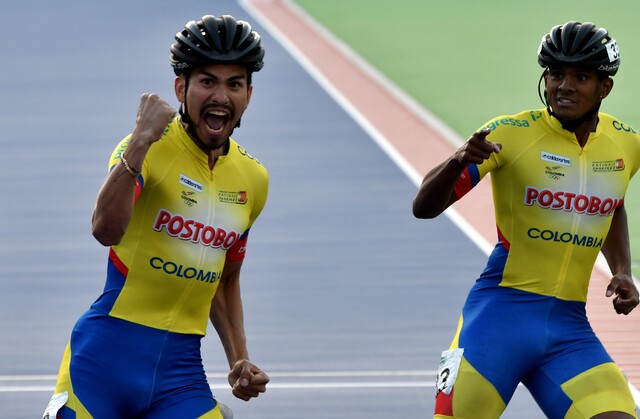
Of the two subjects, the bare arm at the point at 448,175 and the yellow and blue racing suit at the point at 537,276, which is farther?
the yellow and blue racing suit at the point at 537,276

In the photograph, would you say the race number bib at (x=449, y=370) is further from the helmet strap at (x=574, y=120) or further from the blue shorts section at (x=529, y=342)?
the helmet strap at (x=574, y=120)

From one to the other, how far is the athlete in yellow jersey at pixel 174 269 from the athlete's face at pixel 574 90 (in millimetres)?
1379

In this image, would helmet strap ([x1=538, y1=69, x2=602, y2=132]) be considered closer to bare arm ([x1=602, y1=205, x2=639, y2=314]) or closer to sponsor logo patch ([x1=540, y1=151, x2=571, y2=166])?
sponsor logo patch ([x1=540, y1=151, x2=571, y2=166])

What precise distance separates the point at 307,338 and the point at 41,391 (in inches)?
75.9

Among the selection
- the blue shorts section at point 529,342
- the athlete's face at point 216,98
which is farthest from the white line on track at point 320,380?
the athlete's face at point 216,98

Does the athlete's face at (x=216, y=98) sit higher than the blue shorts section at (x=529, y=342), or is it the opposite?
the athlete's face at (x=216, y=98)

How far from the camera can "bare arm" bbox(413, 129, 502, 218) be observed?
5.68 m

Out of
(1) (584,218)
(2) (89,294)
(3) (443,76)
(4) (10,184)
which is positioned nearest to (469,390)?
(1) (584,218)

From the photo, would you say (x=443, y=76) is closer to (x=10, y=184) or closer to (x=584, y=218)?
(x=10, y=184)

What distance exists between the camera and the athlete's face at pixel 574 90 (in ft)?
20.4

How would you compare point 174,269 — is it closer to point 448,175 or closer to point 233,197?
point 233,197

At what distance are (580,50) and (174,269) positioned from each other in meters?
2.02

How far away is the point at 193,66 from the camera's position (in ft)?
18.3

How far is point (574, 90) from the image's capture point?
245 inches
